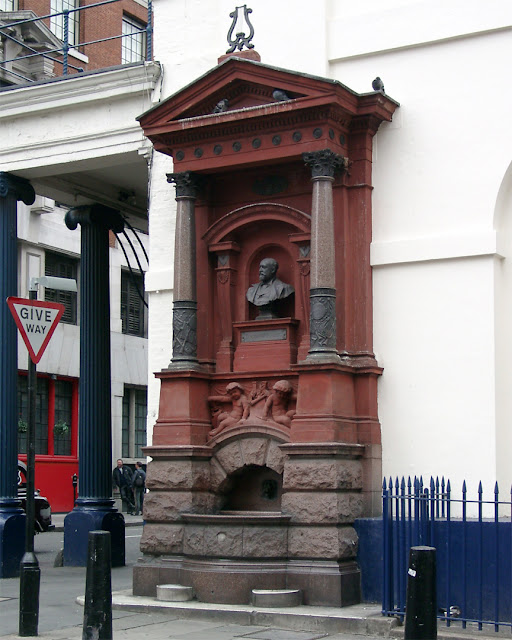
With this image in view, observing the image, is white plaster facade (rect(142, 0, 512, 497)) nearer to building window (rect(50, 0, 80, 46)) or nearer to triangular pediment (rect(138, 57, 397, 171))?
triangular pediment (rect(138, 57, 397, 171))

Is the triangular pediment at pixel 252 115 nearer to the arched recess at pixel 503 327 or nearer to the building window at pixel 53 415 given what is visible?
the arched recess at pixel 503 327

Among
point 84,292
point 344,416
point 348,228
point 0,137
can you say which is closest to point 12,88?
point 0,137

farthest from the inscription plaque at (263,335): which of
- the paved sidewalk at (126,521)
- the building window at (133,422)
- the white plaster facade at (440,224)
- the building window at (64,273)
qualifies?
the building window at (133,422)

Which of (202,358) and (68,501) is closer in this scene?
(202,358)

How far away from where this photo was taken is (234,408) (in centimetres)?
1354

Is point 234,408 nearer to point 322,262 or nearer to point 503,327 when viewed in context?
point 322,262

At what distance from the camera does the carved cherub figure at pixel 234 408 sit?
528 inches

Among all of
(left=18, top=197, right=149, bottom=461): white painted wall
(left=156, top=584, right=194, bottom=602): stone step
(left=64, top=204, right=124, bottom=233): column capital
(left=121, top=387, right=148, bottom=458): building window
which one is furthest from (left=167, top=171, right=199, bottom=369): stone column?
(left=121, top=387, right=148, bottom=458): building window

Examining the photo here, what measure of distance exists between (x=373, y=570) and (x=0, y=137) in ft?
29.1

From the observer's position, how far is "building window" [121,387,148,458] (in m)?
38.6

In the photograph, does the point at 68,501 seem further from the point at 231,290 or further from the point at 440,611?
the point at 440,611

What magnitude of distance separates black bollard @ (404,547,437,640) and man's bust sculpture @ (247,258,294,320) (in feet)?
18.4

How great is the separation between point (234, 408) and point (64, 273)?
76.7 feet

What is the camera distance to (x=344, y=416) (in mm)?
12688
